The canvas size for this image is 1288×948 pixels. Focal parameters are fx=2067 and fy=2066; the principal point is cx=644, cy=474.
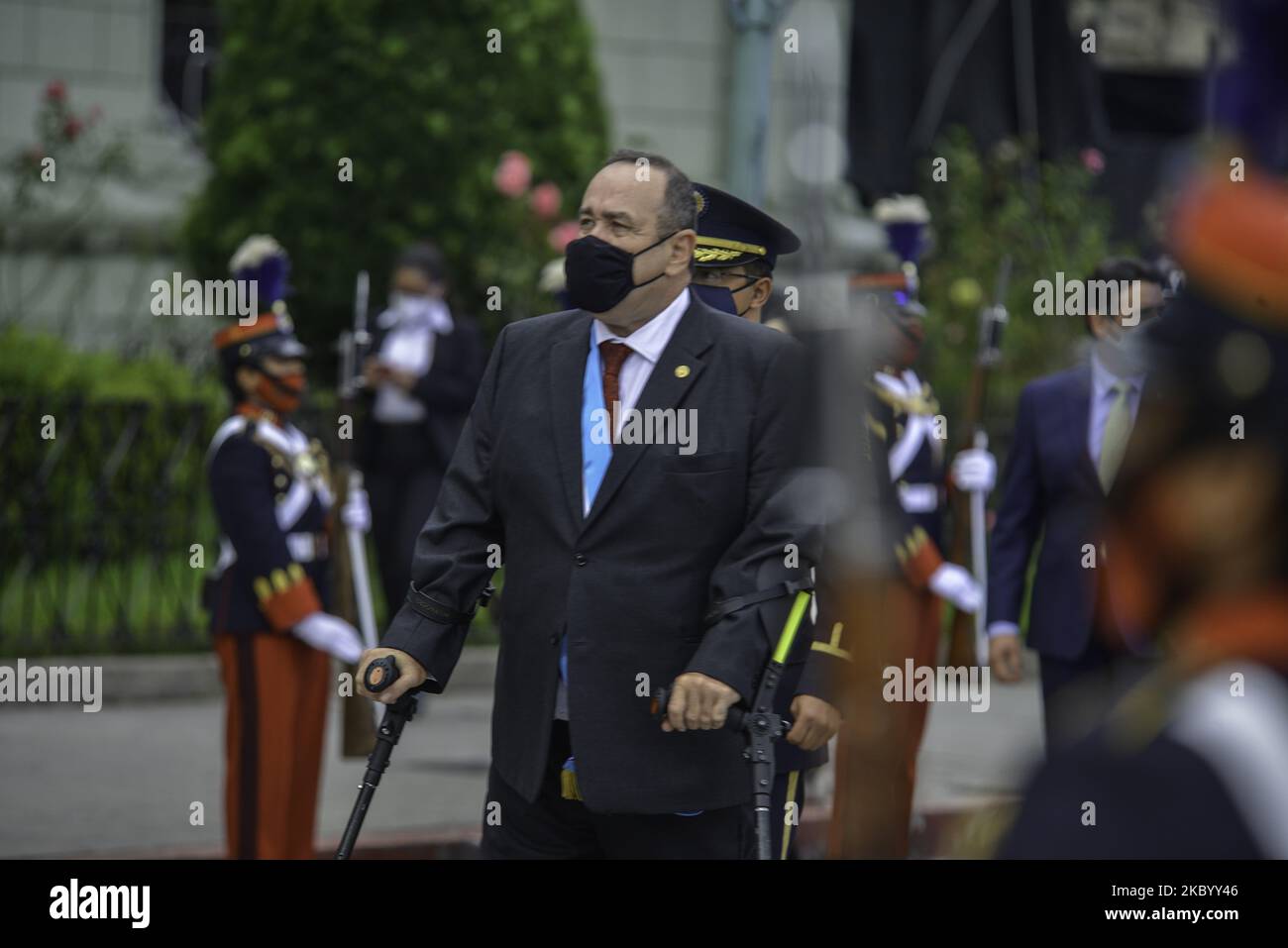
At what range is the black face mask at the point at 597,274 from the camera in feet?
13.5

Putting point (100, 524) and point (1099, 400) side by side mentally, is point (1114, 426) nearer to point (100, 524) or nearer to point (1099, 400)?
point (1099, 400)

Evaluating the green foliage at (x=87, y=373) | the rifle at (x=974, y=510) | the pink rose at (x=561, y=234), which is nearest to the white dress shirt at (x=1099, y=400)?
the rifle at (x=974, y=510)

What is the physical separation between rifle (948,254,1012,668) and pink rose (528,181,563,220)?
4.01 meters

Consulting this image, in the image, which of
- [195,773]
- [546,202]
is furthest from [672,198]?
[546,202]

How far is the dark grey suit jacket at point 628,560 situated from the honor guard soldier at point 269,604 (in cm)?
170

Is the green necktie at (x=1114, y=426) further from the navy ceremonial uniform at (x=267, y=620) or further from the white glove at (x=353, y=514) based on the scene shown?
the white glove at (x=353, y=514)

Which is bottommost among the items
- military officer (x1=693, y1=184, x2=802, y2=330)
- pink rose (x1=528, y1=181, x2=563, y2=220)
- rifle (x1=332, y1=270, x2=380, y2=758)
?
rifle (x1=332, y1=270, x2=380, y2=758)

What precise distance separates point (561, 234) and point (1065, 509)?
6.23 m

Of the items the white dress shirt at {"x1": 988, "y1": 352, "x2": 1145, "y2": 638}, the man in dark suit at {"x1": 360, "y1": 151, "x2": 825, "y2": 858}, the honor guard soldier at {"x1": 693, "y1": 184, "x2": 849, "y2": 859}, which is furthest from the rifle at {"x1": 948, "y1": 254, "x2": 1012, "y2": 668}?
the man in dark suit at {"x1": 360, "y1": 151, "x2": 825, "y2": 858}

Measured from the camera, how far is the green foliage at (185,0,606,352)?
13.4 m

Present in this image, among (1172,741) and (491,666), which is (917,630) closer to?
(491,666)

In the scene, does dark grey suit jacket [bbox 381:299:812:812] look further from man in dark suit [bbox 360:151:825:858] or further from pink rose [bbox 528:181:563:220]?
pink rose [bbox 528:181:563:220]

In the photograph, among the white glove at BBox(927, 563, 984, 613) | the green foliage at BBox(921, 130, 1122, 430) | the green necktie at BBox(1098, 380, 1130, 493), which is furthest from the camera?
the green foliage at BBox(921, 130, 1122, 430)
